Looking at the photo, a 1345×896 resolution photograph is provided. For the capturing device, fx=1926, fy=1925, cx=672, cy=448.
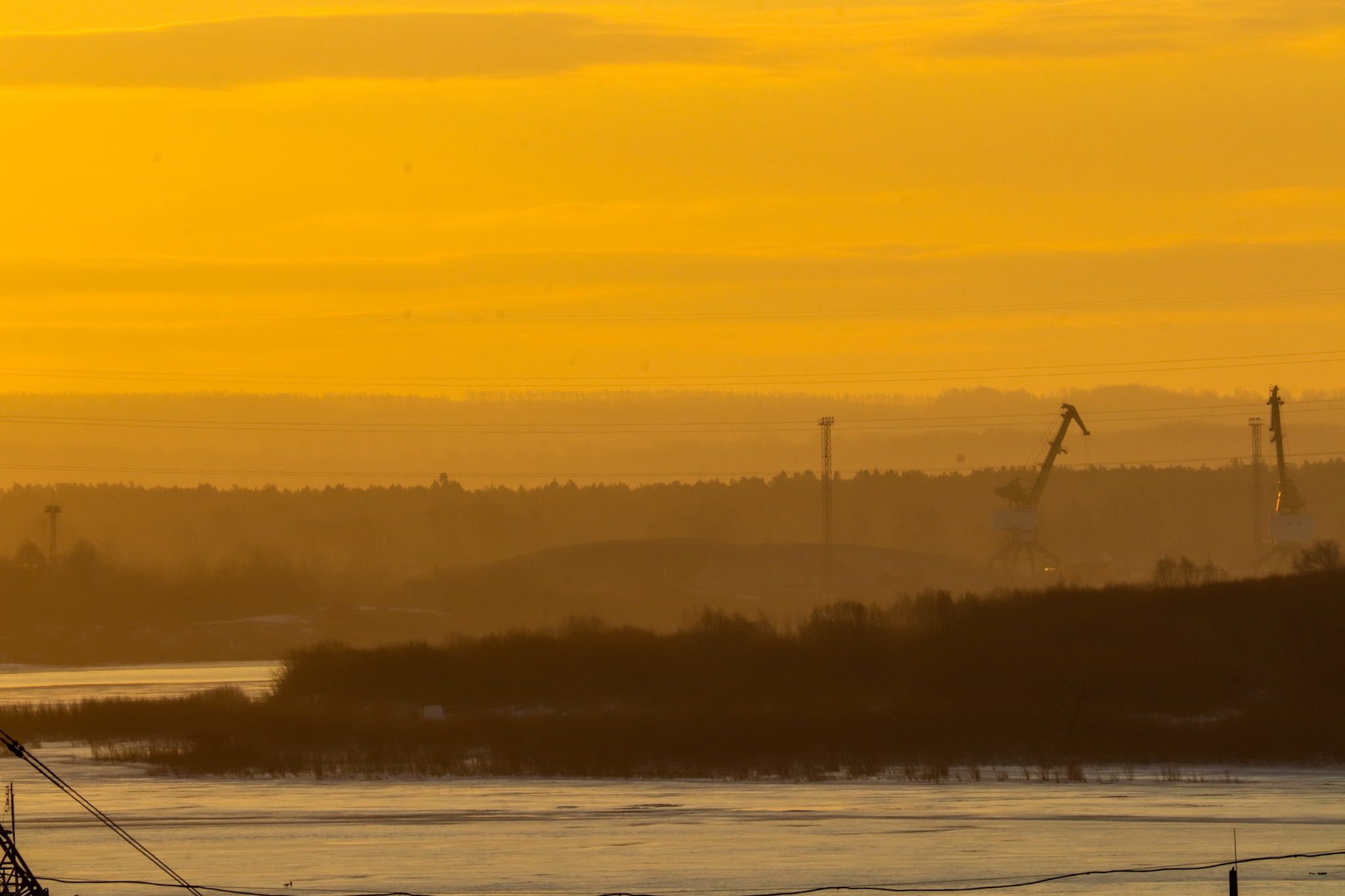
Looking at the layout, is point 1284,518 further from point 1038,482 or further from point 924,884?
point 924,884

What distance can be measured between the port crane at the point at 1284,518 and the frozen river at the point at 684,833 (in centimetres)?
11345

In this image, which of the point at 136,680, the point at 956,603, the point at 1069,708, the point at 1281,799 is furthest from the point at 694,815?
the point at 136,680

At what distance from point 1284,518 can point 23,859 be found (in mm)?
156062

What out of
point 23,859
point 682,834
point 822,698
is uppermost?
point 822,698

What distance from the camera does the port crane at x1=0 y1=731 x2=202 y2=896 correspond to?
105 ft

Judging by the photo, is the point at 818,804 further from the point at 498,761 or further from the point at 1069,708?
the point at 1069,708

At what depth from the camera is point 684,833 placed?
48781mm

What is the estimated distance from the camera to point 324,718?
294 feet

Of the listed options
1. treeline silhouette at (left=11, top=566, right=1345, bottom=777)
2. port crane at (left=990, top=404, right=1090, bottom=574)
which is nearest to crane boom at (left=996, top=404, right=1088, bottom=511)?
port crane at (left=990, top=404, right=1090, bottom=574)

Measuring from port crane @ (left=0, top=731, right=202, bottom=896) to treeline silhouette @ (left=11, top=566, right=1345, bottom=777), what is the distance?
17.7 meters

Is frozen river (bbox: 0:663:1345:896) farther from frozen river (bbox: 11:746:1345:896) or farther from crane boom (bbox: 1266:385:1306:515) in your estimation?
crane boom (bbox: 1266:385:1306:515)

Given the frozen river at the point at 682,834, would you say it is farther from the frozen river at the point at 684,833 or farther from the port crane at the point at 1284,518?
the port crane at the point at 1284,518

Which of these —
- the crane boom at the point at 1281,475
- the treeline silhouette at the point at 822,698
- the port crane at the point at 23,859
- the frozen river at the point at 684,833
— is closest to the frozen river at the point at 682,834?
the frozen river at the point at 684,833

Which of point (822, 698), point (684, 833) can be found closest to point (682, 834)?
point (684, 833)
